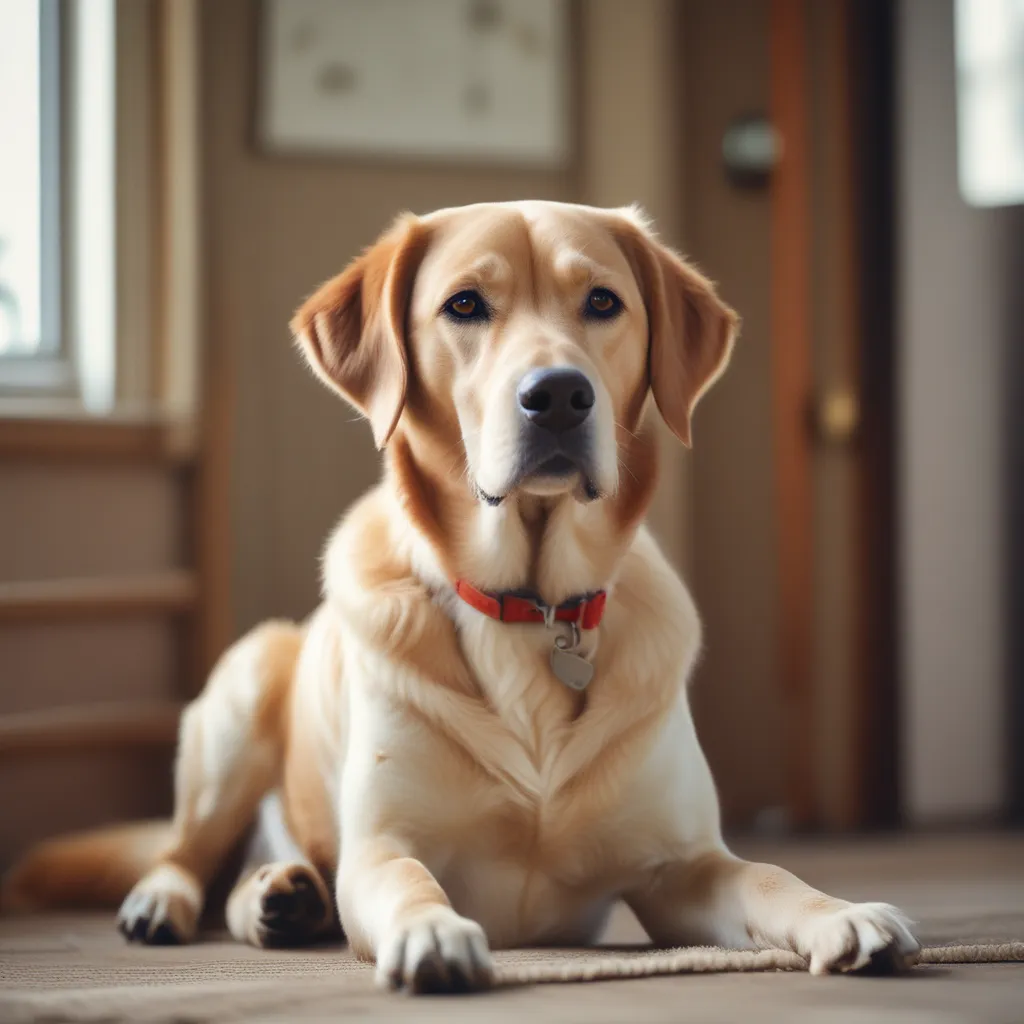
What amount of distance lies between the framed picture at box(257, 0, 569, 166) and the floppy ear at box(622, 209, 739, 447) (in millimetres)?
1548

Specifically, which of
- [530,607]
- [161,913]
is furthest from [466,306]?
[161,913]

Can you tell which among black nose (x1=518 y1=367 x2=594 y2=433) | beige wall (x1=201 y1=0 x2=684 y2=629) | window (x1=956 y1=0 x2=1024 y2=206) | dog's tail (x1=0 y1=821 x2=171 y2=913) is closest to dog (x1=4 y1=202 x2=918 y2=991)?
black nose (x1=518 y1=367 x2=594 y2=433)

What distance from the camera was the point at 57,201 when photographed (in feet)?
9.62

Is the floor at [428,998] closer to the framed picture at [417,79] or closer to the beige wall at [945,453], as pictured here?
the beige wall at [945,453]

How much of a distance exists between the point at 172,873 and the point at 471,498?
75 cm

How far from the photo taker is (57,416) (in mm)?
2641

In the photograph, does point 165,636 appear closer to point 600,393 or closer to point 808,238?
point 600,393

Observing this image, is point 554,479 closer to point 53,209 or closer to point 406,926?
point 406,926

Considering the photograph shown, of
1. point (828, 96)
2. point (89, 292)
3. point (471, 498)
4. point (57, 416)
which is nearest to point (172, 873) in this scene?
point (471, 498)

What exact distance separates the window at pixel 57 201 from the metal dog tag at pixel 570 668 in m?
1.72

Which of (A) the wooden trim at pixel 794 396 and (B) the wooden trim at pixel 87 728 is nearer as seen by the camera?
(B) the wooden trim at pixel 87 728

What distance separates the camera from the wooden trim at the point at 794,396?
10.6ft

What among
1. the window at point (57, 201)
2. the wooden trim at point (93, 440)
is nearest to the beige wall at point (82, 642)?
the wooden trim at point (93, 440)

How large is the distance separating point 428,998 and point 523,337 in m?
0.72
